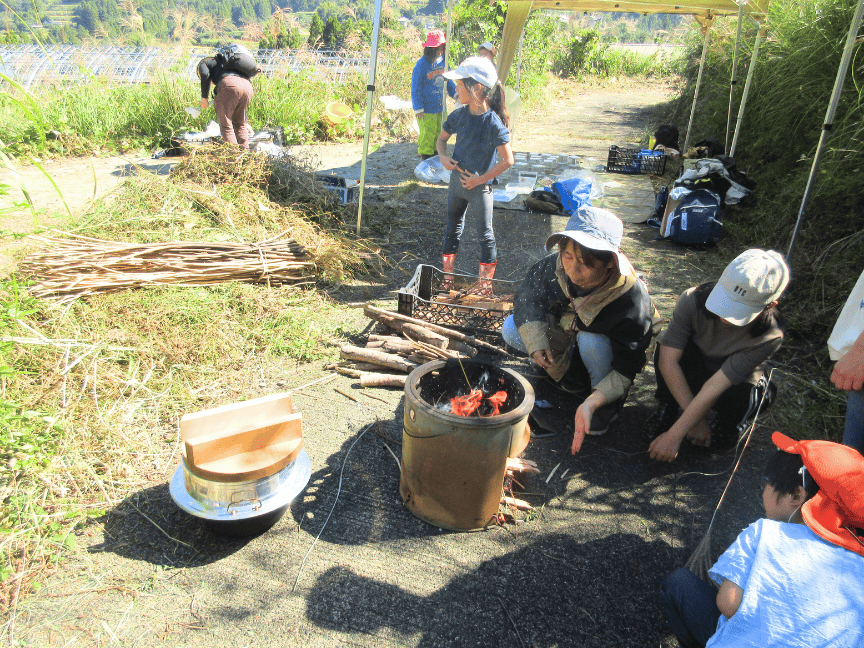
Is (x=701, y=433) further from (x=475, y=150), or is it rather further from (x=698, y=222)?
(x=698, y=222)

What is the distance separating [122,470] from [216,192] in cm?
341

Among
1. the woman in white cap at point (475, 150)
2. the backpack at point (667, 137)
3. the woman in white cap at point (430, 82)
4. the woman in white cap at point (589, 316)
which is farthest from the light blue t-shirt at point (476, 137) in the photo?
the backpack at point (667, 137)

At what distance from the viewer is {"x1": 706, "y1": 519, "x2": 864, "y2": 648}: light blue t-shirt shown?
4.30ft

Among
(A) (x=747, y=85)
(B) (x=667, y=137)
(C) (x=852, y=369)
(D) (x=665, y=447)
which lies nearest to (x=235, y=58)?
(A) (x=747, y=85)

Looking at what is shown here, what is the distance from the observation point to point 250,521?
240 centimetres

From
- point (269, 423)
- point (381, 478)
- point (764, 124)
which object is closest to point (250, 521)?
point (269, 423)

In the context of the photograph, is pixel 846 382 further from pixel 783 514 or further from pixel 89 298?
pixel 89 298

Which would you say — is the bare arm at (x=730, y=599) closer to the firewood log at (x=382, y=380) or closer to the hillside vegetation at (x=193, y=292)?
the hillside vegetation at (x=193, y=292)

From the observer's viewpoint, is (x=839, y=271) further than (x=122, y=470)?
Yes

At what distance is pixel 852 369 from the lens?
232cm

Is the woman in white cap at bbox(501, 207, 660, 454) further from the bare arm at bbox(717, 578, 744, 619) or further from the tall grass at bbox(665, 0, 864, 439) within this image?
the tall grass at bbox(665, 0, 864, 439)

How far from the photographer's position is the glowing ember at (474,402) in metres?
2.63

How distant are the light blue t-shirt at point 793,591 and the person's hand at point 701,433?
1726 millimetres

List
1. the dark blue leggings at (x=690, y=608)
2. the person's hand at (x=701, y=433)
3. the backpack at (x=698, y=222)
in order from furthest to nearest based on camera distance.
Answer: the backpack at (x=698, y=222)
the person's hand at (x=701, y=433)
the dark blue leggings at (x=690, y=608)
